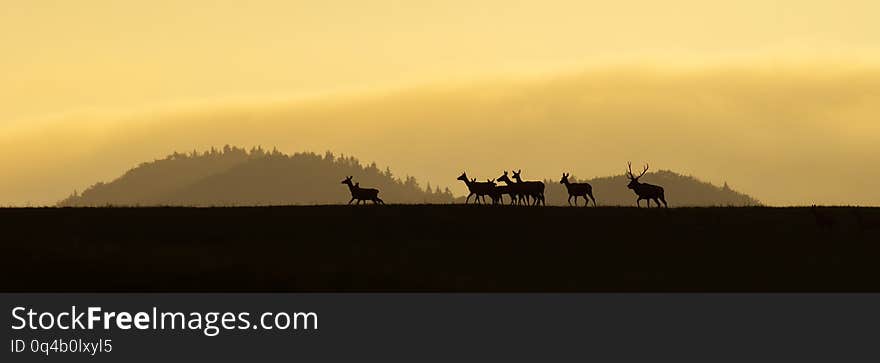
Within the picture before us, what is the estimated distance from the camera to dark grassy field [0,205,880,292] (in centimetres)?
3644
